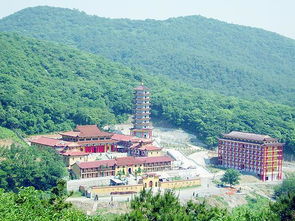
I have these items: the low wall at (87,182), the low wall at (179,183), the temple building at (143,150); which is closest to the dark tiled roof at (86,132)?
the temple building at (143,150)

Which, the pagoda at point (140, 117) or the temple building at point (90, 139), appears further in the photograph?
the pagoda at point (140, 117)

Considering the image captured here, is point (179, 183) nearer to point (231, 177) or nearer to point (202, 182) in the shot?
point (202, 182)

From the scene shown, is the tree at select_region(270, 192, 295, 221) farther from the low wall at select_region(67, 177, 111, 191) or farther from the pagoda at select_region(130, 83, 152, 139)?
the pagoda at select_region(130, 83, 152, 139)

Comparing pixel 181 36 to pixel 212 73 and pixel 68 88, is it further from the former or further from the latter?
pixel 68 88

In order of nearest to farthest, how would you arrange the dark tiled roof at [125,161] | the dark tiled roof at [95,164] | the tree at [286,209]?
the tree at [286,209], the dark tiled roof at [95,164], the dark tiled roof at [125,161]

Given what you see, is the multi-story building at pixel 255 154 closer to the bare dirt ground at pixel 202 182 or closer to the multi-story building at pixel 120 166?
the bare dirt ground at pixel 202 182

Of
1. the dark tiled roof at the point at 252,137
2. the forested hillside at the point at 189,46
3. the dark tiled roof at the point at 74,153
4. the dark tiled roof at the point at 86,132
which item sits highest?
the forested hillside at the point at 189,46

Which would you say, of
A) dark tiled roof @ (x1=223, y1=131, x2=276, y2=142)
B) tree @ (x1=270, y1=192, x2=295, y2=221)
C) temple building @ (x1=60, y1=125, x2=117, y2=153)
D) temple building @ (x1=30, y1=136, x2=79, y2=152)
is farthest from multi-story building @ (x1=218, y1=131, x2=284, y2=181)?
tree @ (x1=270, y1=192, x2=295, y2=221)
